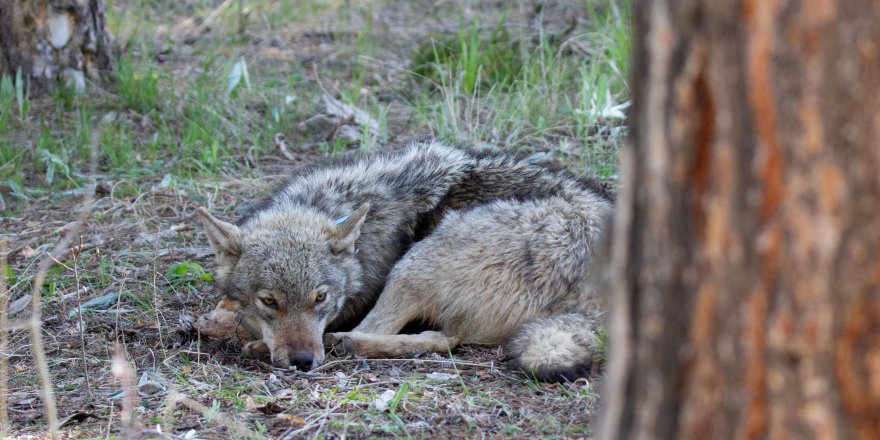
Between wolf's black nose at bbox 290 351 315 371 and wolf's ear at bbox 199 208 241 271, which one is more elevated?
wolf's ear at bbox 199 208 241 271

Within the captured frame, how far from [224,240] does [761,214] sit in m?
3.66

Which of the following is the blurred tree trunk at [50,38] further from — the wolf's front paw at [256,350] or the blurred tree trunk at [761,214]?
the blurred tree trunk at [761,214]

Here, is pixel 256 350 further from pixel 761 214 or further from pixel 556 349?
pixel 761 214

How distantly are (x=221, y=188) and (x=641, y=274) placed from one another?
5.43 meters

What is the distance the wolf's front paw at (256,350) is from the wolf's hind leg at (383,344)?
320mm

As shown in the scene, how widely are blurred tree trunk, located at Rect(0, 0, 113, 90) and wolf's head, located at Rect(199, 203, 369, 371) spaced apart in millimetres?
4016

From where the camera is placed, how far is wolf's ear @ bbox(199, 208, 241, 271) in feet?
16.3

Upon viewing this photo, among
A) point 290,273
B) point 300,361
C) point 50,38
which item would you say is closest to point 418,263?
point 290,273

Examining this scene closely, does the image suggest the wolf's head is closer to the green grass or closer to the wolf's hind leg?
the wolf's hind leg

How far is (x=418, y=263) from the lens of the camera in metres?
5.15

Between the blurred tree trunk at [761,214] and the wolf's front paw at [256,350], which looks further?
the wolf's front paw at [256,350]

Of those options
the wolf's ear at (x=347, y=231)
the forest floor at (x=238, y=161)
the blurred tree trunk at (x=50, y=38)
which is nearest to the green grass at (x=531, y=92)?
the forest floor at (x=238, y=161)

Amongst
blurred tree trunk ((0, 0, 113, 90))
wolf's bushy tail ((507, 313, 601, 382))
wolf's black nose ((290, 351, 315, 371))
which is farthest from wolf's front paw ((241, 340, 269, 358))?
blurred tree trunk ((0, 0, 113, 90))

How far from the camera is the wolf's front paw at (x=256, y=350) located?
4.88 meters
